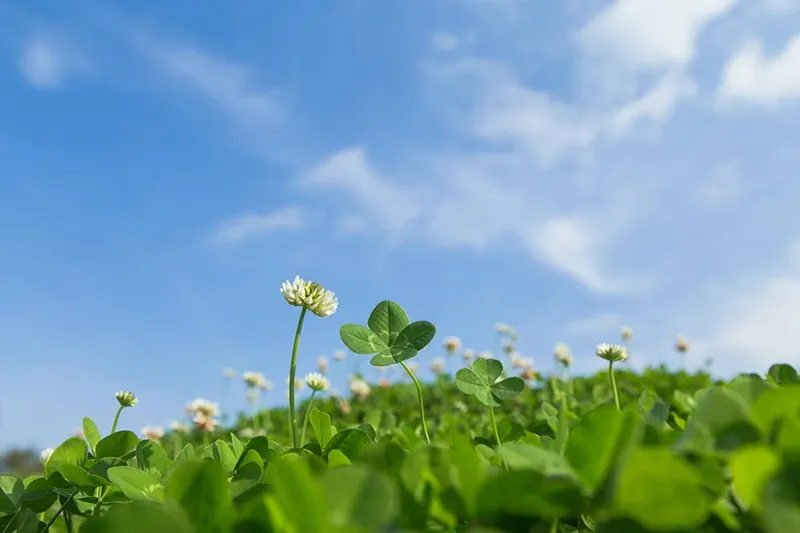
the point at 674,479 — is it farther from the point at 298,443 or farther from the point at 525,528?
the point at 298,443

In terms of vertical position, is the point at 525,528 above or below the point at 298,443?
below

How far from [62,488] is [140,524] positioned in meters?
0.97

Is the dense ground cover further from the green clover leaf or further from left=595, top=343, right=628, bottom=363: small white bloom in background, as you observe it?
left=595, top=343, right=628, bottom=363: small white bloom in background

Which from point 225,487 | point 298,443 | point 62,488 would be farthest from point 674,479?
point 62,488

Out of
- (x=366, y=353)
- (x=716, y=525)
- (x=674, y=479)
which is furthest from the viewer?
(x=366, y=353)

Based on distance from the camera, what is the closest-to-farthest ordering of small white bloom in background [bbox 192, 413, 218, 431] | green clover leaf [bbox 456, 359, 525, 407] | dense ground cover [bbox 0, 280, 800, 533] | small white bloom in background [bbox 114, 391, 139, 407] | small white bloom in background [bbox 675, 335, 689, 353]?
dense ground cover [bbox 0, 280, 800, 533] → green clover leaf [bbox 456, 359, 525, 407] → small white bloom in background [bbox 114, 391, 139, 407] → small white bloom in background [bbox 192, 413, 218, 431] → small white bloom in background [bbox 675, 335, 689, 353]

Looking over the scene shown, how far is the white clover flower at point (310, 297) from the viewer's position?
1.91 meters

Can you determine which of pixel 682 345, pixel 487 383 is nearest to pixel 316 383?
pixel 487 383

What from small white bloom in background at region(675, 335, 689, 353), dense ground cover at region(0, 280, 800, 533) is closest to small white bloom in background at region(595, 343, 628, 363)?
dense ground cover at region(0, 280, 800, 533)

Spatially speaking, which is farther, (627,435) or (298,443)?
(298,443)

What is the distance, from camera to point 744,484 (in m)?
0.70

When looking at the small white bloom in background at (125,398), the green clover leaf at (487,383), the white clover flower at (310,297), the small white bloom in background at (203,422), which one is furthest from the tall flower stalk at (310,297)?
the small white bloom in background at (203,422)

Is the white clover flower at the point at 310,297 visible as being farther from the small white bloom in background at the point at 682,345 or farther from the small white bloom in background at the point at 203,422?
the small white bloom in background at the point at 682,345

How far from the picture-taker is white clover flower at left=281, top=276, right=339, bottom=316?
1911 millimetres
